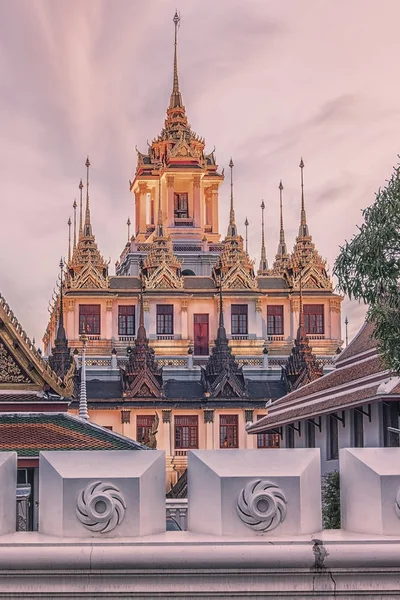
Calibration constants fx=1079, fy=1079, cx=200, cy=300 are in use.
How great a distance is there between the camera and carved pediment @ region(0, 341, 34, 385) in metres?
19.8

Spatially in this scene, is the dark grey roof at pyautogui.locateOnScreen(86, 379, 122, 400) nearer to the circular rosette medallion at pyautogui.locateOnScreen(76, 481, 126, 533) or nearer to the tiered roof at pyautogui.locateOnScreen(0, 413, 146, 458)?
the tiered roof at pyautogui.locateOnScreen(0, 413, 146, 458)

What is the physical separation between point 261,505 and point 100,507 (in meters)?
0.76

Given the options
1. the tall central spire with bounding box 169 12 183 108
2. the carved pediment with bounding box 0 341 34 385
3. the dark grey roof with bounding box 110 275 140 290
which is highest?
the tall central spire with bounding box 169 12 183 108

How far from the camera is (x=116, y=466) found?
16.7ft

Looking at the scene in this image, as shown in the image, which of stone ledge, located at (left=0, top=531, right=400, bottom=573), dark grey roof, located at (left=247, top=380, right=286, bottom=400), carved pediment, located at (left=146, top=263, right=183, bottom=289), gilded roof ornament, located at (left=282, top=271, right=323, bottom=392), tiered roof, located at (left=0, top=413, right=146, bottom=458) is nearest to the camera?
stone ledge, located at (left=0, top=531, right=400, bottom=573)

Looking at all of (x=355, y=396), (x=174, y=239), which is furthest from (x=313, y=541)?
(x=174, y=239)

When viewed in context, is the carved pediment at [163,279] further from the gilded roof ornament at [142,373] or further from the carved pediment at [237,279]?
the gilded roof ornament at [142,373]

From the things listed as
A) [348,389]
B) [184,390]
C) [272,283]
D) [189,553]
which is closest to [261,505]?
[189,553]

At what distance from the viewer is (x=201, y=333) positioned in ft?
226

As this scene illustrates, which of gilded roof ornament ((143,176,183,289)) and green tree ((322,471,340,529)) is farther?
gilded roof ornament ((143,176,183,289))

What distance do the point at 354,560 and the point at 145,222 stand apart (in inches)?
2996

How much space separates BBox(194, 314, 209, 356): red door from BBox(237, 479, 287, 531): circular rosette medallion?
63.3 metres

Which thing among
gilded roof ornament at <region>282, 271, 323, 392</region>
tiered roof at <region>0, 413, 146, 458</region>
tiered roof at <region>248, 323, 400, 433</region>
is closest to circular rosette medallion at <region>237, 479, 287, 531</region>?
tiered roof at <region>0, 413, 146, 458</region>

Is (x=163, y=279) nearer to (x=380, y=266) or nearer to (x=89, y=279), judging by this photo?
(x=89, y=279)
